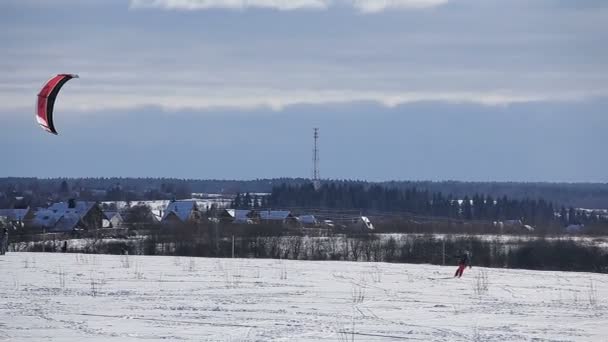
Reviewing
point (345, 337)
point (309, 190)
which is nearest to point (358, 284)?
point (345, 337)

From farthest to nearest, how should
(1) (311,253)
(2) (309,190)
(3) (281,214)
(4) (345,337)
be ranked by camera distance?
(2) (309,190), (3) (281,214), (1) (311,253), (4) (345,337)

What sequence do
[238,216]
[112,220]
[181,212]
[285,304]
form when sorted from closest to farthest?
[285,304], [181,212], [112,220], [238,216]

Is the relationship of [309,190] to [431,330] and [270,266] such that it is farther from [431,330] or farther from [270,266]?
[431,330]

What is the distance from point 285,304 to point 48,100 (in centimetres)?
745

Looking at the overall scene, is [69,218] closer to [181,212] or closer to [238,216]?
[181,212]

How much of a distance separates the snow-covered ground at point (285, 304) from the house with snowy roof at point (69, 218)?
160 feet

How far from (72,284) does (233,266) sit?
8.06 metres

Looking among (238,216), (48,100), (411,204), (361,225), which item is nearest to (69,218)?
(238,216)

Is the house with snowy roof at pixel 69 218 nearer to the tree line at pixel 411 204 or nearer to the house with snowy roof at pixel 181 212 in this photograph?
the house with snowy roof at pixel 181 212

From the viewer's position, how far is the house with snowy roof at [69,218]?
253 ft

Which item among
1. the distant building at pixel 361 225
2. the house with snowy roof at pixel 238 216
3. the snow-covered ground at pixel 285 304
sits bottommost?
the snow-covered ground at pixel 285 304

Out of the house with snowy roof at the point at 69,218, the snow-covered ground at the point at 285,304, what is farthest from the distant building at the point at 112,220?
the snow-covered ground at the point at 285,304

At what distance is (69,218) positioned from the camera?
79.2m

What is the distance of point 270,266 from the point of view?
98.4ft
